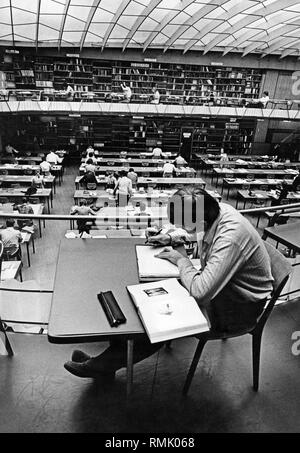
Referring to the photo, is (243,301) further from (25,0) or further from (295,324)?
(25,0)

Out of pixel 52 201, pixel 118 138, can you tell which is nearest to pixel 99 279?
pixel 52 201

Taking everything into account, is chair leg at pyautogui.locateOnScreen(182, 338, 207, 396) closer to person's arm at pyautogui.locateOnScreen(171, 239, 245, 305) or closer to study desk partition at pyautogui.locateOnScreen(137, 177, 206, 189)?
person's arm at pyautogui.locateOnScreen(171, 239, 245, 305)

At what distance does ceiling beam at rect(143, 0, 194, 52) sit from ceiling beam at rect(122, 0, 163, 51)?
3.16 feet

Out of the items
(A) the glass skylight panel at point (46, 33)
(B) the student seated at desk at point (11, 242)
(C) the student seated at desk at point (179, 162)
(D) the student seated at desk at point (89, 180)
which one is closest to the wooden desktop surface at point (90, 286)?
(B) the student seated at desk at point (11, 242)

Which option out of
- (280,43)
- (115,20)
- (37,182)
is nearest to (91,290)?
(37,182)

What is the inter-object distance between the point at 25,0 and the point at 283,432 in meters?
13.8

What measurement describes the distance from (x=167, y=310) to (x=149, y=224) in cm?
160

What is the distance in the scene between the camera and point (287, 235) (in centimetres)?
237

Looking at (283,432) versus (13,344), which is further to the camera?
(13,344)

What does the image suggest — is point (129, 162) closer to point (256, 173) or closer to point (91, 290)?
point (256, 173)

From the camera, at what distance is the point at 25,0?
37.4 ft

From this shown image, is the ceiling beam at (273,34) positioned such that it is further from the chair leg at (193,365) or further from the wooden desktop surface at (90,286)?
the chair leg at (193,365)

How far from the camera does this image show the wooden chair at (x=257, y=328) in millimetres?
1627

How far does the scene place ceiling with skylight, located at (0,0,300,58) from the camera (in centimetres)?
1184
